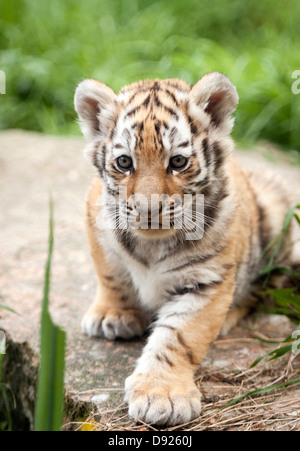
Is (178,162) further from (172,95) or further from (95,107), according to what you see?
(95,107)

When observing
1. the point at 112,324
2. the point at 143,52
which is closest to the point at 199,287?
the point at 112,324

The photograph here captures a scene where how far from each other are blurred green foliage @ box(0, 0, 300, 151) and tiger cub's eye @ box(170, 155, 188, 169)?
389 cm

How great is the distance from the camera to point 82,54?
25.8 ft

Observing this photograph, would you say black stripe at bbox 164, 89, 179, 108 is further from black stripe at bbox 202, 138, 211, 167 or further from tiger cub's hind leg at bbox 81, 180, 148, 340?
tiger cub's hind leg at bbox 81, 180, 148, 340

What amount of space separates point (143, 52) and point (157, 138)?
18.4 feet

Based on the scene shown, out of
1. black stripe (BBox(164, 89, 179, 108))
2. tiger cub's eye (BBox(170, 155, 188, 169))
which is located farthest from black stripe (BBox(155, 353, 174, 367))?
black stripe (BBox(164, 89, 179, 108))

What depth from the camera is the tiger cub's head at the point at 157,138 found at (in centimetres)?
267

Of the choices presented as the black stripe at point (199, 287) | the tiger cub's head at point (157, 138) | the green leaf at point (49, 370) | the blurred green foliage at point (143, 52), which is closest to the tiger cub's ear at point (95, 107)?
the tiger cub's head at point (157, 138)

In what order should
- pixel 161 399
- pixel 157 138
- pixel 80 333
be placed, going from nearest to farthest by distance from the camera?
pixel 161 399, pixel 157 138, pixel 80 333

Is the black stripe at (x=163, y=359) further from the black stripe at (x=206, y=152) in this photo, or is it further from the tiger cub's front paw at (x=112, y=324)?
the black stripe at (x=206, y=152)

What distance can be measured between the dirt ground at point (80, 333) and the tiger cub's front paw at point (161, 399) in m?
0.05

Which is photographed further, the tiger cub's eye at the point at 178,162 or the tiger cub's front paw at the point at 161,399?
the tiger cub's eye at the point at 178,162

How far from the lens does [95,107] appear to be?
3.10m

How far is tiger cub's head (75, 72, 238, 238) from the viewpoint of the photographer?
267cm
